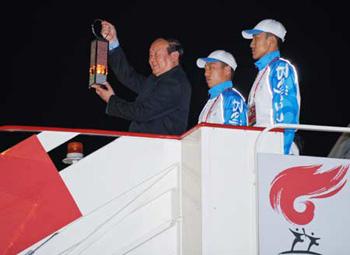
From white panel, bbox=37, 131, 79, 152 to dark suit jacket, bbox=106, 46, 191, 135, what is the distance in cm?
68

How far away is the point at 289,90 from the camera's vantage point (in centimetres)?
385

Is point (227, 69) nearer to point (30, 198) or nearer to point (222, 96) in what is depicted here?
point (222, 96)

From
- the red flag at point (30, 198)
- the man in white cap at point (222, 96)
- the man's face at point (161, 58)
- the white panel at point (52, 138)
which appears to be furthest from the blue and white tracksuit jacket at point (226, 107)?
the red flag at point (30, 198)

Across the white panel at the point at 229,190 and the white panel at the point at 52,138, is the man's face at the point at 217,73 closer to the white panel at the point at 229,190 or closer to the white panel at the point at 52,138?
the white panel at the point at 229,190

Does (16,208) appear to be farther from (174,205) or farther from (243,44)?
(243,44)

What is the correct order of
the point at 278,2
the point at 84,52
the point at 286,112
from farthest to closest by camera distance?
the point at 278,2
the point at 84,52
the point at 286,112

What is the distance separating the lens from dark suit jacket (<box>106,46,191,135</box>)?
392 centimetres

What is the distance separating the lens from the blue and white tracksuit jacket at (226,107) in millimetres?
4383

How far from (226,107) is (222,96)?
133 mm

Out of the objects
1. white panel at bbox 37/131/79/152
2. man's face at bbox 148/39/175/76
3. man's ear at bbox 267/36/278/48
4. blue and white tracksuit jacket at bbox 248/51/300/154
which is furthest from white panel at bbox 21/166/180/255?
man's ear at bbox 267/36/278/48

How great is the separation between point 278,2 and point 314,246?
14.1ft

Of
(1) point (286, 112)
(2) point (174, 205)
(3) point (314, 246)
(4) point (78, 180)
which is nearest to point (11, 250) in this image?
(4) point (78, 180)

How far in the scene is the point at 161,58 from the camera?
4453 mm

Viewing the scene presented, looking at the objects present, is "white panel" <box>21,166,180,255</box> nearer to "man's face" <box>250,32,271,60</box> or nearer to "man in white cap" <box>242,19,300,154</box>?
"man in white cap" <box>242,19,300,154</box>
